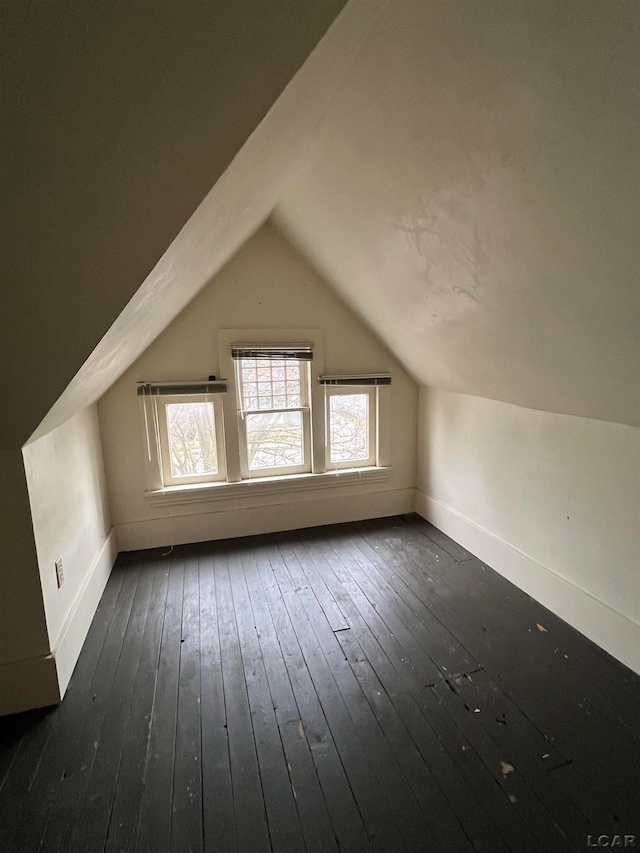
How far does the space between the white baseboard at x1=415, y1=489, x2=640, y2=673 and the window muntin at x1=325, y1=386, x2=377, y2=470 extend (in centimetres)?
82

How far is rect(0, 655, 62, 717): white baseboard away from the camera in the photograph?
186cm

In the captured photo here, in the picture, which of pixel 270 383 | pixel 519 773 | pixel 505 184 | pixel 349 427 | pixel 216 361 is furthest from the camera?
pixel 349 427

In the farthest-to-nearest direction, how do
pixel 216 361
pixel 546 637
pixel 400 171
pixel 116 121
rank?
pixel 216 361, pixel 546 637, pixel 400 171, pixel 116 121

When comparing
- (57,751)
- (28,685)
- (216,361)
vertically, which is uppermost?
(216,361)

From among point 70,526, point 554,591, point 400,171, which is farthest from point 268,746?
point 400,171

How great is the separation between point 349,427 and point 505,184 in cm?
251

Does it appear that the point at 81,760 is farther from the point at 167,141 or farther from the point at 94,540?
the point at 167,141

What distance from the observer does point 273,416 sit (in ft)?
11.5

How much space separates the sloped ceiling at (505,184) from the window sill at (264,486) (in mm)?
1569

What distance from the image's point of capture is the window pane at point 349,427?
12.0 ft

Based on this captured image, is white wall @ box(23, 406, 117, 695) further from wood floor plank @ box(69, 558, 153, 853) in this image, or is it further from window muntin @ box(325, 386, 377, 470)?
window muntin @ box(325, 386, 377, 470)

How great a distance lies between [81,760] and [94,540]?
4.41 feet

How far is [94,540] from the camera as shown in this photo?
2.75 metres

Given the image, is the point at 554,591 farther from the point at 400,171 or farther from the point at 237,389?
the point at 237,389
